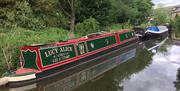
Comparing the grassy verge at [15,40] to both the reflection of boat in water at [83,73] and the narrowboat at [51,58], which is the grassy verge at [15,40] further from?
the reflection of boat in water at [83,73]

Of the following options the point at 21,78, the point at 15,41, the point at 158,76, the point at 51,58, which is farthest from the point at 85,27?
the point at 21,78

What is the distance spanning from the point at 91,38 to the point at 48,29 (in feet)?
10.2

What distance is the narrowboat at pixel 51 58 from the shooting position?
954 cm

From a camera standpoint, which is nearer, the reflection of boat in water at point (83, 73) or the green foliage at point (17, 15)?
the reflection of boat in water at point (83, 73)

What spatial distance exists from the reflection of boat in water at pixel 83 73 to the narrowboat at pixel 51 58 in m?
0.28

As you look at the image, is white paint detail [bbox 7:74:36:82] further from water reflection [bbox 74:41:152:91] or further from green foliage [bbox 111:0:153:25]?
green foliage [bbox 111:0:153:25]

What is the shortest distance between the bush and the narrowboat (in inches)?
17.1

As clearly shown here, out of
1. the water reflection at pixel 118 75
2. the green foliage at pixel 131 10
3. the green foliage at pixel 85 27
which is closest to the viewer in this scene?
the water reflection at pixel 118 75

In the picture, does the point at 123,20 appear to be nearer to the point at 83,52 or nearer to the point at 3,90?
the point at 83,52

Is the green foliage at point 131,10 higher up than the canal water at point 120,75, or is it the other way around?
the green foliage at point 131,10

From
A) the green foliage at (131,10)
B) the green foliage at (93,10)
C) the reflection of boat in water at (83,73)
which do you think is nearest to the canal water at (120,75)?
the reflection of boat in water at (83,73)

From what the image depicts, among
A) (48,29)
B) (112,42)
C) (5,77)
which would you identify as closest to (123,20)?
(112,42)

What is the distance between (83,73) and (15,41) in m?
3.54

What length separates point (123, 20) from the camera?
79.8ft
